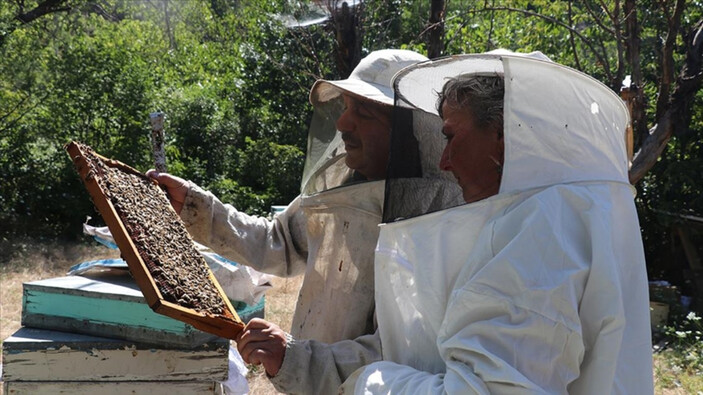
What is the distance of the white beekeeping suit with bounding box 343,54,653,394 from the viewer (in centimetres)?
120

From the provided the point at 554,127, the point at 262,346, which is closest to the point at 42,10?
the point at 262,346

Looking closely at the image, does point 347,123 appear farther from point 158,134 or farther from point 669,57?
point 669,57

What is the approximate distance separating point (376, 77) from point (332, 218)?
48 cm

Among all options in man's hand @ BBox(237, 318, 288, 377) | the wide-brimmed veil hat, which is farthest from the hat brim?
man's hand @ BBox(237, 318, 288, 377)

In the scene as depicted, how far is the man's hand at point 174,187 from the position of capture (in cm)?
255

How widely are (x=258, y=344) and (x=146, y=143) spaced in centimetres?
789

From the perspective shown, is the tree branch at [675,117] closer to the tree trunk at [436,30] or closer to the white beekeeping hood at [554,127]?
the tree trunk at [436,30]

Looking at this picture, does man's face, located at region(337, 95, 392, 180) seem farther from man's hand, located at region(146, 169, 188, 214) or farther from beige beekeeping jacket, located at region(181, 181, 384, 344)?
man's hand, located at region(146, 169, 188, 214)

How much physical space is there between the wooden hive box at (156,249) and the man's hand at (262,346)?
1.6 inches

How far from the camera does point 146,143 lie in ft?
30.3

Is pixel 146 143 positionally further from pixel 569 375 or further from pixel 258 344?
pixel 569 375

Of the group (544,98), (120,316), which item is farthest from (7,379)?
(544,98)

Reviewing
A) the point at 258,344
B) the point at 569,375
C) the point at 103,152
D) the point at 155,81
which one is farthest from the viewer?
the point at 155,81

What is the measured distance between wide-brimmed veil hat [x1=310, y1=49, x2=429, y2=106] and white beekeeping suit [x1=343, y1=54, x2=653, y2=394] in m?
0.59
